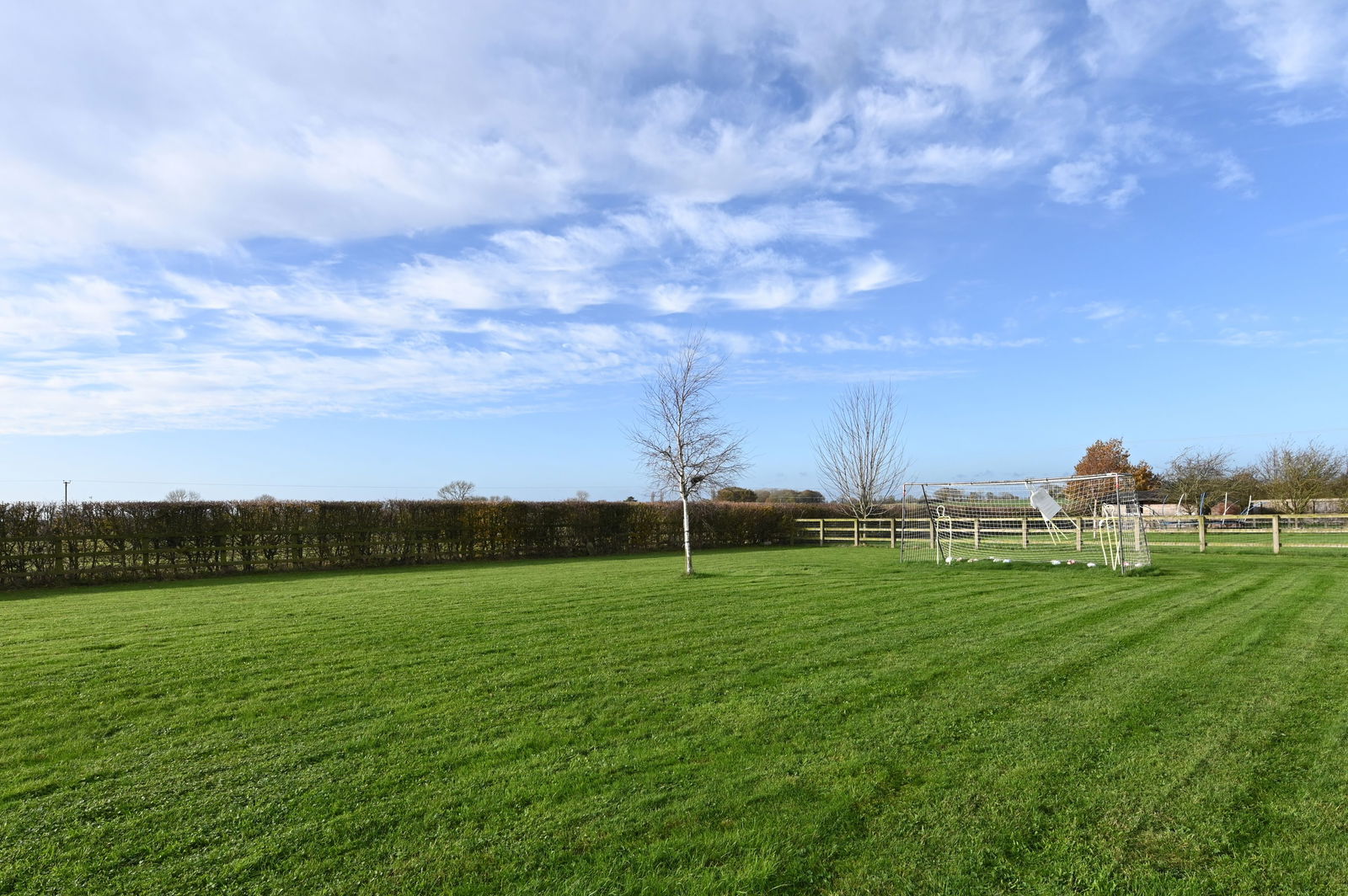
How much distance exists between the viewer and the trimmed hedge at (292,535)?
1431 centimetres

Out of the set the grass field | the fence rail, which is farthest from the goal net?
the grass field

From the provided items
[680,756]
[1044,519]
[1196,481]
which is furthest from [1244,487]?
[680,756]

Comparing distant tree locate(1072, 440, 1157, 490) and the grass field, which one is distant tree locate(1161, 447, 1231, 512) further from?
the grass field

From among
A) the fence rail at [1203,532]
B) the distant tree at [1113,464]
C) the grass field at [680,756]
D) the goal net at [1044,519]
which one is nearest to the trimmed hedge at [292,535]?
the fence rail at [1203,532]

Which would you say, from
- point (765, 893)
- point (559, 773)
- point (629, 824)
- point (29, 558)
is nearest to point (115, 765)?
point (559, 773)

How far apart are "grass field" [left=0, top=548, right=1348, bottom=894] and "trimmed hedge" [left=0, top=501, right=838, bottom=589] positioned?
829cm

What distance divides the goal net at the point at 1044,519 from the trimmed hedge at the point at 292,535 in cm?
921

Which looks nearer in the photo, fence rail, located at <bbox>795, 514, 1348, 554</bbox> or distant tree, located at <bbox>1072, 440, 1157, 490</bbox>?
fence rail, located at <bbox>795, 514, 1348, 554</bbox>

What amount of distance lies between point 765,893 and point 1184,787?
7.22 ft

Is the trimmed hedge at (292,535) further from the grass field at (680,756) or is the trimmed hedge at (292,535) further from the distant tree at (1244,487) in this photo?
the distant tree at (1244,487)

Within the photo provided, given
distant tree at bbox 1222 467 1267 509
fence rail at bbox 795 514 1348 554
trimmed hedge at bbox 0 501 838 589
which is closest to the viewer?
trimmed hedge at bbox 0 501 838 589

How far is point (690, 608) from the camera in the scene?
9.02 m

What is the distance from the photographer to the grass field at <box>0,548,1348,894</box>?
280 centimetres

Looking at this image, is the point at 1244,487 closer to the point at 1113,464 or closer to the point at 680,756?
the point at 1113,464
